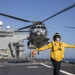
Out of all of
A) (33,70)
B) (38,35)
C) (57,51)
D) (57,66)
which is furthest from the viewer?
(38,35)

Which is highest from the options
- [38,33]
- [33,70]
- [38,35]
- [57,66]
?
[38,33]

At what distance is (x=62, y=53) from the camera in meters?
9.16

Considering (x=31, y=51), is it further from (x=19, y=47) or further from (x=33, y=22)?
(x=33, y=22)

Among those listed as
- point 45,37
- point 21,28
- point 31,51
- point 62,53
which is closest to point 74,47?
point 62,53

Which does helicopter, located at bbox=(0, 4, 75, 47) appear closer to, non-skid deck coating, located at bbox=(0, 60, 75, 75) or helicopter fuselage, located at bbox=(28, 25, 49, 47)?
helicopter fuselage, located at bbox=(28, 25, 49, 47)

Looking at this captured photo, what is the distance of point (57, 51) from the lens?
30.1 feet

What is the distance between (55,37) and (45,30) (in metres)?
21.7

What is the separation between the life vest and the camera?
909 cm

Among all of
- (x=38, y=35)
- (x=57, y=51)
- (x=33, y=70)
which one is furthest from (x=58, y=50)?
(x=38, y=35)

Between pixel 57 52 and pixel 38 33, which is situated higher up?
pixel 38 33

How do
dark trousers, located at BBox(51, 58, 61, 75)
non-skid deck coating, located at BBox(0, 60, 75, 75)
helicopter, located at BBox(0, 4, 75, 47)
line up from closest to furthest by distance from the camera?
1. dark trousers, located at BBox(51, 58, 61, 75)
2. non-skid deck coating, located at BBox(0, 60, 75, 75)
3. helicopter, located at BBox(0, 4, 75, 47)

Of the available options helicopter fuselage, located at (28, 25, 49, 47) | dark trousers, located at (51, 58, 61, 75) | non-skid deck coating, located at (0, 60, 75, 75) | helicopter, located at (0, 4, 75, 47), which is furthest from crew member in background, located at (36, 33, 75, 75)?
helicopter fuselage, located at (28, 25, 49, 47)

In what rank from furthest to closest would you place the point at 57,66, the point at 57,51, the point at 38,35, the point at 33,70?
the point at 38,35 < the point at 33,70 < the point at 57,51 < the point at 57,66

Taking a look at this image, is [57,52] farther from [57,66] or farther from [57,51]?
[57,66]
